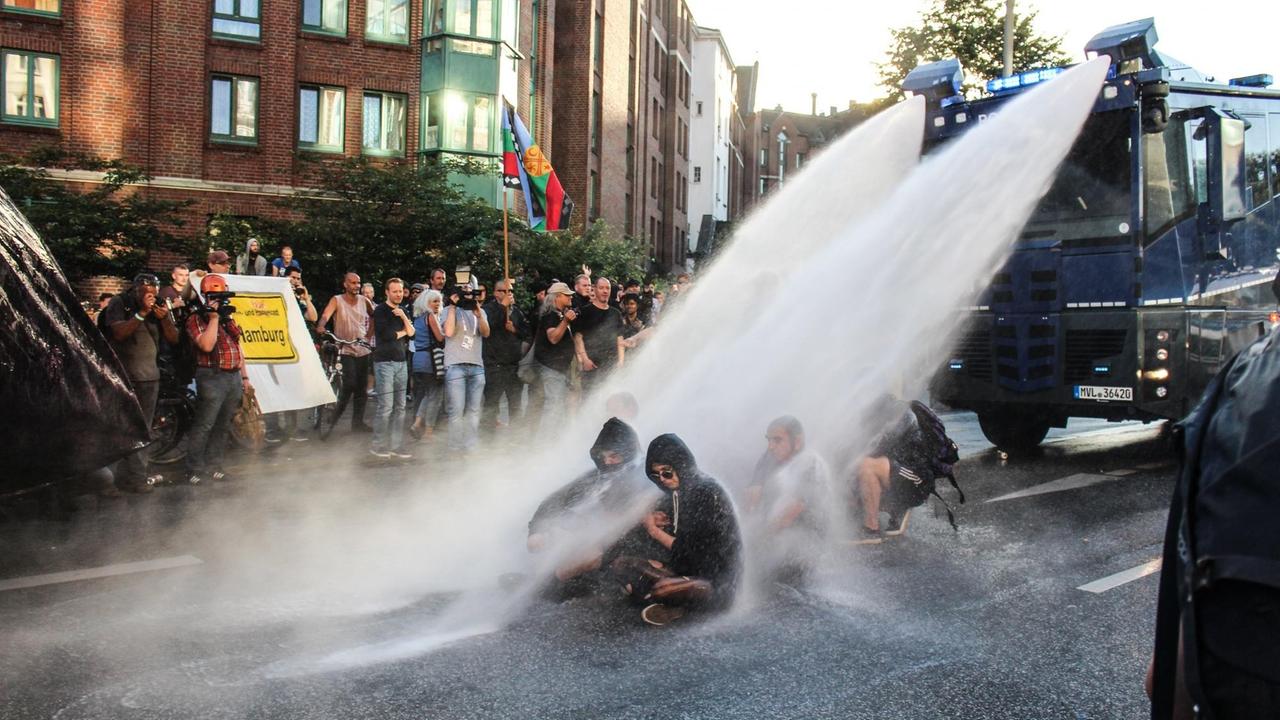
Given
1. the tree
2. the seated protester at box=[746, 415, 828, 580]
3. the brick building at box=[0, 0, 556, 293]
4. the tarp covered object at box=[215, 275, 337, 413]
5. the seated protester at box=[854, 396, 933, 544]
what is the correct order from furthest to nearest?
the tree
the brick building at box=[0, 0, 556, 293]
the tarp covered object at box=[215, 275, 337, 413]
the seated protester at box=[854, 396, 933, 544]
the seated protester at box=[746, 415, 828, 580]

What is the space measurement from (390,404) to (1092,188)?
6.58 meters

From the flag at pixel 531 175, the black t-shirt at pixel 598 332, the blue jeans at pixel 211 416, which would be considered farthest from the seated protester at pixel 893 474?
the flag at pixel 531 175

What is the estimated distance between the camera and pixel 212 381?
340 inches

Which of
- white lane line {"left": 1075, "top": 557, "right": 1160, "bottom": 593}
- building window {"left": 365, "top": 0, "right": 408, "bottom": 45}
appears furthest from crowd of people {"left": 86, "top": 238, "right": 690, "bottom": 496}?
building window {"left": 365, "top": 0, "right": 408, "bottom": 45}

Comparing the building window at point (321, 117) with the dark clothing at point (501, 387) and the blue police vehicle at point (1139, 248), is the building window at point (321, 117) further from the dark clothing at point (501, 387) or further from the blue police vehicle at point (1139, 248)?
the blue police vehicle at point (1139, 248)

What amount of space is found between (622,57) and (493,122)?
1431 centimetres

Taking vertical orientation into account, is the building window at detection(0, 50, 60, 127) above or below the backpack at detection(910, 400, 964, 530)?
above

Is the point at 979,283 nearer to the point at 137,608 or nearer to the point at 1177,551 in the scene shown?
the point at 137,608

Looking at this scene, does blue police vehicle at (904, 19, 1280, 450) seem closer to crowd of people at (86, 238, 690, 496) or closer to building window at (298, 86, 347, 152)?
crowd of people at (86, 238, 690, 496)

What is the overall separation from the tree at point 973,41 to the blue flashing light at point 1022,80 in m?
18.7

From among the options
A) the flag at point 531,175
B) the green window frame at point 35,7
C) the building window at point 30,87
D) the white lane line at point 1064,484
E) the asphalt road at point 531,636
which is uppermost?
the green window frame at point 35,7

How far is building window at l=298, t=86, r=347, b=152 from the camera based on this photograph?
77.0 ft

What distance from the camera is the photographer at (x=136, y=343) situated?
7906 millimetres

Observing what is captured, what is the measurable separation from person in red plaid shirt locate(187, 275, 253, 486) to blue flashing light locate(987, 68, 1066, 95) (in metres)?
6.78
